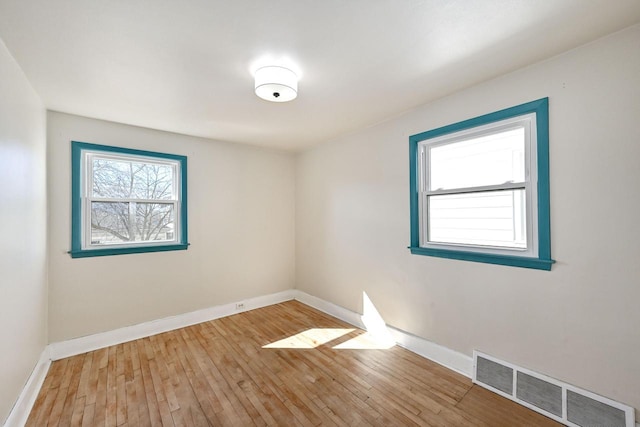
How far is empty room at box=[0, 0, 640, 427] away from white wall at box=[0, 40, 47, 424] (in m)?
0.03

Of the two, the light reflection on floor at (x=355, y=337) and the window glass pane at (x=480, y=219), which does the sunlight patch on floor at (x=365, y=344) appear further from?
the window glass pane at (x=480, y=219)

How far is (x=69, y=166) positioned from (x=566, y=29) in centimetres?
428

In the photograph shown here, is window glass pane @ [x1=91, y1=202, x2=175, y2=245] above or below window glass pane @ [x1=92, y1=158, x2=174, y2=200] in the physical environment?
below

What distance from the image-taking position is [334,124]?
3135 millimetres

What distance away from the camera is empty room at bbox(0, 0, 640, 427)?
5.19ft

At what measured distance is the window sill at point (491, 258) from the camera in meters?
1.90

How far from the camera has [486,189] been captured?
2.22m

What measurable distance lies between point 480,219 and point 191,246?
3.36 m

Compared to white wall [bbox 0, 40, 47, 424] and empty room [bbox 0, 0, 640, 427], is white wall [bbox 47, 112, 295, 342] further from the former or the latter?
white wall [bbox 0, 40, 47, 424]

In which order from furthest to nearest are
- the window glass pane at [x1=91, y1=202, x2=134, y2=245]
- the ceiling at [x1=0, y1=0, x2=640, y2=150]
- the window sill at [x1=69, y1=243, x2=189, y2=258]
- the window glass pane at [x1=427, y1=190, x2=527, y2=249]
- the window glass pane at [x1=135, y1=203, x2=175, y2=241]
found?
the window glass pane at [x1=135, y1=203, x2=175, y2=241] < the window glass pane at [x1=91, y1=202, x2=134, y2=245] < the window sill at [x1=69, y1=243, x2=189, y2=258] < the window glass pane at [x1=427, y1=190, x2=527, y2=249] < the ceiling at [x1=0, y1=0, x2=640, y2=150]

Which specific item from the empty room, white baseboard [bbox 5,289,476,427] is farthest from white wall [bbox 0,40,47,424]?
white baseboard [bbox 5,289,476,427]

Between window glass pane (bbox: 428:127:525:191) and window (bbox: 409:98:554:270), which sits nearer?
window (bbox: 409:98:554:270)

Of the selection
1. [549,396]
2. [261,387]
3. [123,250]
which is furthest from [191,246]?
[549,396]

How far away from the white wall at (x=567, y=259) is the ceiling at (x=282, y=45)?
0.69ft
